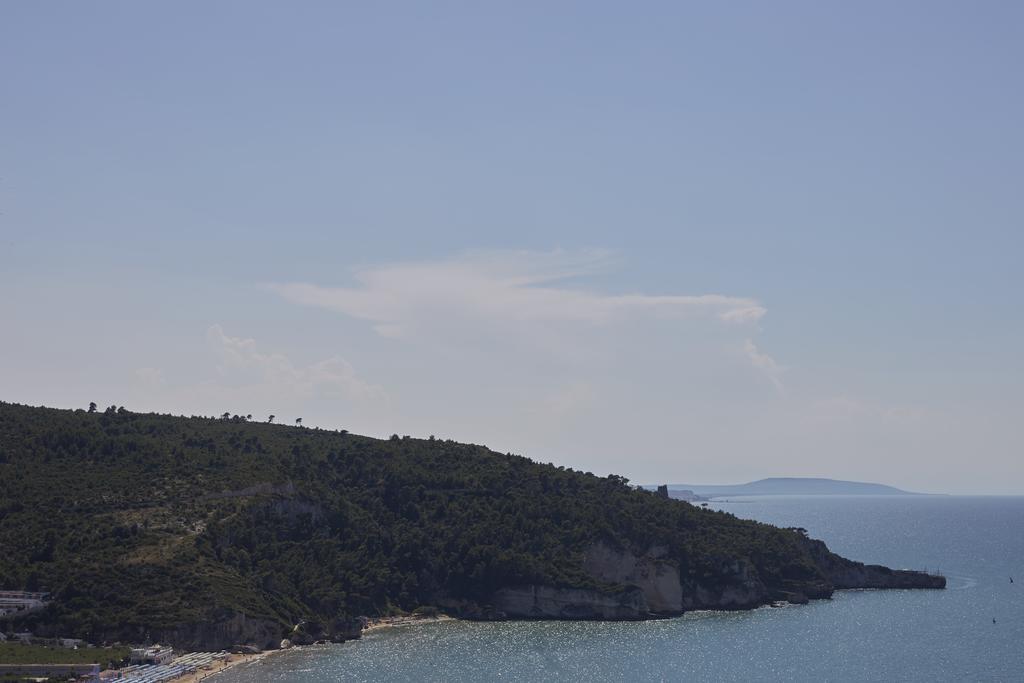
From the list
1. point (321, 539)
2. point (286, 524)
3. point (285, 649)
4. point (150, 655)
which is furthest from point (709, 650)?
point (286, 524)

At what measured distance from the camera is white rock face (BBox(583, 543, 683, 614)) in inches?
5935

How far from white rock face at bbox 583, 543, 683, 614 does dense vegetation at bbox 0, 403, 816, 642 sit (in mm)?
2285

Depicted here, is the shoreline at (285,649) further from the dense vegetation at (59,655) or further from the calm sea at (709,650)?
the dense vegetation at (59,655)

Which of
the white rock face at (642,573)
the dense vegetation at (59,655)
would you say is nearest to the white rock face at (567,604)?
the white rock face at (642,573)

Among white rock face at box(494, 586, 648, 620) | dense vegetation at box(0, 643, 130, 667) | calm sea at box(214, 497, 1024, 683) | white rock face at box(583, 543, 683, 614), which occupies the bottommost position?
dense vegetation at box(0, 643, 130, 667)

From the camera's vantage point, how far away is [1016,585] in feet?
591

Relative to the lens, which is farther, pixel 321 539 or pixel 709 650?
pixel 321 539

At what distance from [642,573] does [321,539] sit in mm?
44178

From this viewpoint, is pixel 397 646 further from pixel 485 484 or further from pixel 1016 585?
pixel 1016 585

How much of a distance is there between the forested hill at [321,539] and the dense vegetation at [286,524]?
0.31m

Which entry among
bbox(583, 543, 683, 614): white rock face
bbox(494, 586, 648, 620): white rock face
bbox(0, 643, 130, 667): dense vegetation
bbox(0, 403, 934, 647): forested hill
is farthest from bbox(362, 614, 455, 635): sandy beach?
bbox(0, 643, 130, 667): dense vegetation

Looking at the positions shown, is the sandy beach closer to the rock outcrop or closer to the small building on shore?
the small building on shore

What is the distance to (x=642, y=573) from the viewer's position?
153 metres

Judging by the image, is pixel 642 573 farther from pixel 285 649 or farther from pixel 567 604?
pixel 285 649
